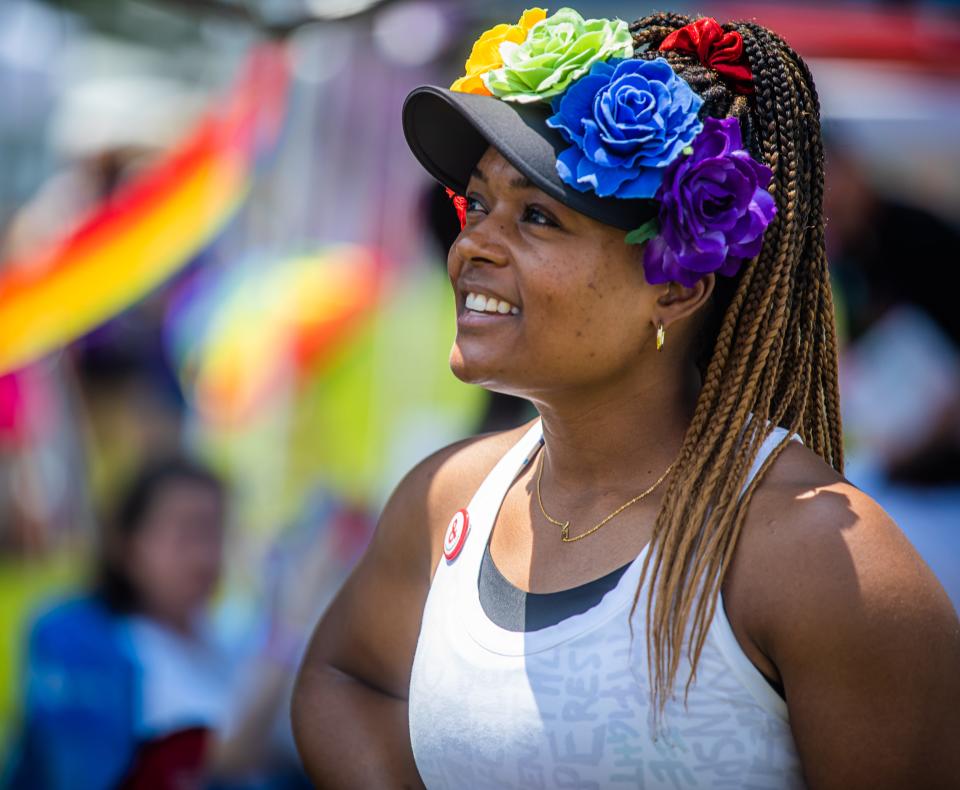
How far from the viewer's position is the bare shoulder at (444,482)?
221 centimetres

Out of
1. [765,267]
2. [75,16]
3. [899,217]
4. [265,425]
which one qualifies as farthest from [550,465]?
[75,16]

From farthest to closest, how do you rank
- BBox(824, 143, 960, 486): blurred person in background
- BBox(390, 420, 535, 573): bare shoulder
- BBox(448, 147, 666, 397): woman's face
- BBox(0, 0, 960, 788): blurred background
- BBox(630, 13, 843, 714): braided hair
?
BBox(824, 143, 960, 486): blurred person in background → BBox(0, 0, 960, 788): blurred background → BBox(390, 420, 535, 573): bare shoulder → BBox(448, 147, 666, 397): woman's face → BBox(630, 13, 843, 714): braided hair

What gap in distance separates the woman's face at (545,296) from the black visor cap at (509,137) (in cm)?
4

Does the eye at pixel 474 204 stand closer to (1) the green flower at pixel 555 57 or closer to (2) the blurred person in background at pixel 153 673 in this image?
(1) the green flower at pixel 555 57

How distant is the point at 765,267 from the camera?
6.17ft

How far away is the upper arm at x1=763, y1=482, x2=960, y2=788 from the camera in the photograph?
5.33 ft

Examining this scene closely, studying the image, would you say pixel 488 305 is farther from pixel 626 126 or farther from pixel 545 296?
pixel 626 126

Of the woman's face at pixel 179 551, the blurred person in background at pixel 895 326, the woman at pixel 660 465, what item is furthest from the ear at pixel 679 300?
the blurred person in background at pixel 895 326

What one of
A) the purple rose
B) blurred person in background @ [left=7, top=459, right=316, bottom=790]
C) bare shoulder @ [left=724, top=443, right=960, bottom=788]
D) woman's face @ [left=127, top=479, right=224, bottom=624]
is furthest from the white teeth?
woman's face @ [left=127, top=479, right=224, bottom=624]

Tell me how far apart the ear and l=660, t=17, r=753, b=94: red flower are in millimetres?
288

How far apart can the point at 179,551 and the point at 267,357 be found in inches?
38.1

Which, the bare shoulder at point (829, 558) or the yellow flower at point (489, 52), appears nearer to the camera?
the bare shoulder at point (829, 558)

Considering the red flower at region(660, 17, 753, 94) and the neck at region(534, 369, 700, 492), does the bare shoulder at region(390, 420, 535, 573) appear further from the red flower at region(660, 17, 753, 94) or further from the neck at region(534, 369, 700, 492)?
the red flower at region(660, 17, 753, 94)

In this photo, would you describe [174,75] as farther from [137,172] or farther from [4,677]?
[4,677]
